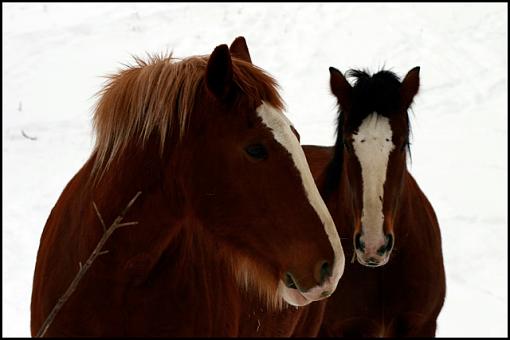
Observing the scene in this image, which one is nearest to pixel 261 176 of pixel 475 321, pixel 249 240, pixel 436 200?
pixel 249 240

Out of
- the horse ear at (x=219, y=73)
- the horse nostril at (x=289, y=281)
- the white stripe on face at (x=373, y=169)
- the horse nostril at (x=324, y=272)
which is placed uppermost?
the horse ear at (x=219, y=73)

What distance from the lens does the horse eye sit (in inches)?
76.6

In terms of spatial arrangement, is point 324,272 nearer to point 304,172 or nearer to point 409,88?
point 304,172

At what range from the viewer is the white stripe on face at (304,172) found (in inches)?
74.9

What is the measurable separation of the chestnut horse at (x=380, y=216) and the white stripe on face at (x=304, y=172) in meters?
1.23

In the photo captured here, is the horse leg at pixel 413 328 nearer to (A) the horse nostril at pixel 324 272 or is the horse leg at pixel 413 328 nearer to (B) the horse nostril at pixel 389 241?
(B) the horse nostril at pixel 389 241

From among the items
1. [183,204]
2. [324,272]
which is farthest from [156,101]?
[324,272]

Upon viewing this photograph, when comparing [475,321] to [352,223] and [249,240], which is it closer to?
[352,223]

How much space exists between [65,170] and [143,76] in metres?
6.14

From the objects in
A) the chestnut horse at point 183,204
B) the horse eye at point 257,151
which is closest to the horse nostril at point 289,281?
the chestnut horse at point 183,204

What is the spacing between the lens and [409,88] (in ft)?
11.5

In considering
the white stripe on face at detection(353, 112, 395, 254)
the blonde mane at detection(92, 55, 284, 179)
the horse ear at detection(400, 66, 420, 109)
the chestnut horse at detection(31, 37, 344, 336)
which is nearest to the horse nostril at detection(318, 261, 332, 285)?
the chestnut horse at detection(31, 37, 344, 336)

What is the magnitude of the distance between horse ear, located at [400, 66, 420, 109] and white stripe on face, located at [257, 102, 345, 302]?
63.6 inches

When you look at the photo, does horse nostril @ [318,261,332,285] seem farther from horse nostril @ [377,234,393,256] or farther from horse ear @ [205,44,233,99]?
horse nostril @ [377,234,393,256]
